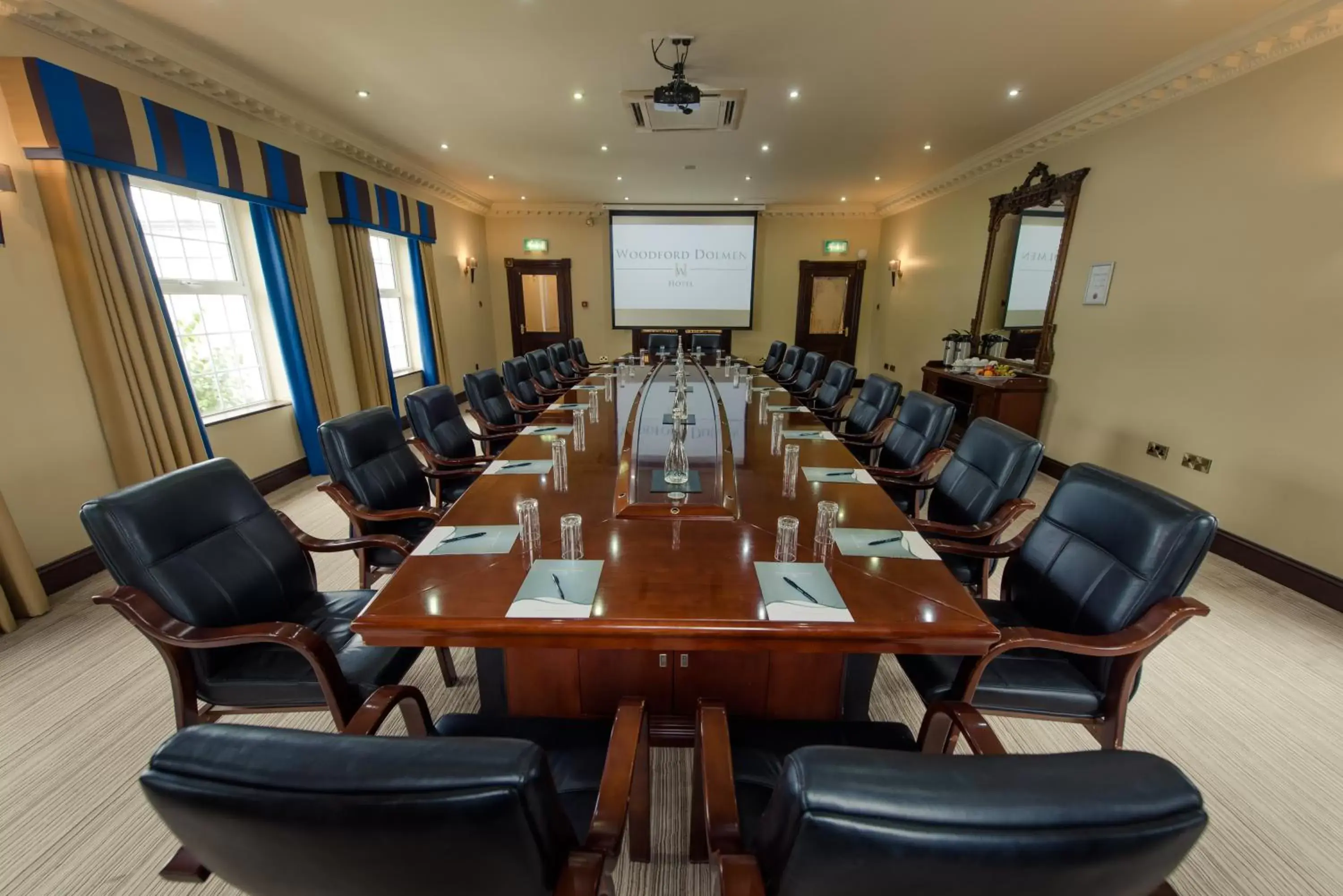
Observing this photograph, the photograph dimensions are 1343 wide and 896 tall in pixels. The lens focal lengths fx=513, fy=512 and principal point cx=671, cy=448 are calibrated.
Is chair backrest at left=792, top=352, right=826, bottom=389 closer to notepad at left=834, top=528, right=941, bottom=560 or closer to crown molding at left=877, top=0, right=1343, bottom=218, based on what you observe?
crown molding at left=877, top=0, right=1343, bottom=218

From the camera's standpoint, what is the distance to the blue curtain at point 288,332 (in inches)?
151

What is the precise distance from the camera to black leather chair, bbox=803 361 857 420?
396 centimetres

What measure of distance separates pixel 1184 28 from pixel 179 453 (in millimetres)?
6226

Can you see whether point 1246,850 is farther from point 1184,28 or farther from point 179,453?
point 179,453

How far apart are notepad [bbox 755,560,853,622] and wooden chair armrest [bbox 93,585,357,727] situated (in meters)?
1.10

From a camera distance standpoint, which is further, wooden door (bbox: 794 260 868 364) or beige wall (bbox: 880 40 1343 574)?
wooden door (bbox: 794 260 868 364)

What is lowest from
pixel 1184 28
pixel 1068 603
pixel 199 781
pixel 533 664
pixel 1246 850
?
pixel 1246 850

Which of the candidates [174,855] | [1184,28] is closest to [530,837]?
[174,855]

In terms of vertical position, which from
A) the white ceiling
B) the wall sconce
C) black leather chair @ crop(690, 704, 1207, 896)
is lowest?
black leather chair @ crop(690, 704, 1207, 896)

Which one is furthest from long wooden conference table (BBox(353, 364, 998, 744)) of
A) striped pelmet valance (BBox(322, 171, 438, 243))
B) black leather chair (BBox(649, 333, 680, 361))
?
black leather chair (BBox(649, 333, 680, 361))

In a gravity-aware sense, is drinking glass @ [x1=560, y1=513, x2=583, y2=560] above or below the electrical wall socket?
above

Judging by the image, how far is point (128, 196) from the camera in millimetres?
2801

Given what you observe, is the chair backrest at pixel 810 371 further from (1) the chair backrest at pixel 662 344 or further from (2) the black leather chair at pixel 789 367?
(1) the chair backrest at pixel 662 344

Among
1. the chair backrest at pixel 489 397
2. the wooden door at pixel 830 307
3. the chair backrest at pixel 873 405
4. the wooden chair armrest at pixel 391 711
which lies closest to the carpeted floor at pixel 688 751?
the wooden chair armrest at pixel 391 711
